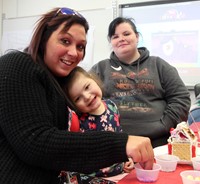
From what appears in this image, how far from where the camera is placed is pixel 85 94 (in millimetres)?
1211

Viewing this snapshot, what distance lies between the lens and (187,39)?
2.99 metres

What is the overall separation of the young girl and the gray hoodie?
506mm

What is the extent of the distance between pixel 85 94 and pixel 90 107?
69mm

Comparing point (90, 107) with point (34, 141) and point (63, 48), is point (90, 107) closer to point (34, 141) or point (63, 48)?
point (63, 48)

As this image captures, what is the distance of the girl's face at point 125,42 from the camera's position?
75.5 inches

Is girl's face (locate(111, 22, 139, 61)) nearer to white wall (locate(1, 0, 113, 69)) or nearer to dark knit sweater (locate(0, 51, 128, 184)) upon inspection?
dark knit sweater (locate(0, 51, 128, 184))

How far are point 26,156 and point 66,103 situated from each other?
0.25 metres

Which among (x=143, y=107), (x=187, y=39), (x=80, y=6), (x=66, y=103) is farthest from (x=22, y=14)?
(x=66, y=103)

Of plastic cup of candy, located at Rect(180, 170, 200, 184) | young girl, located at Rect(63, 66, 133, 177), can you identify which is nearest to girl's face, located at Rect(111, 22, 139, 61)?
Result: young girl, located at Rect(63, 66, 133, 177)

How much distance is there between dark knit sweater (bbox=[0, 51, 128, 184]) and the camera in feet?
2.31

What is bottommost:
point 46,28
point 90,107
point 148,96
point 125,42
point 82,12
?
point 148,96

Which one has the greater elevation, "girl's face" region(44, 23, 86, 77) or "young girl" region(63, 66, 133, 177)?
"girl's face" region(44, 23, 86, 77)

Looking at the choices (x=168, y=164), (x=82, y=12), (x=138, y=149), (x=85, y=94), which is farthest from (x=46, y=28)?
(x=82, y=12)

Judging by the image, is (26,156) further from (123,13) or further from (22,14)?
(22,14)
